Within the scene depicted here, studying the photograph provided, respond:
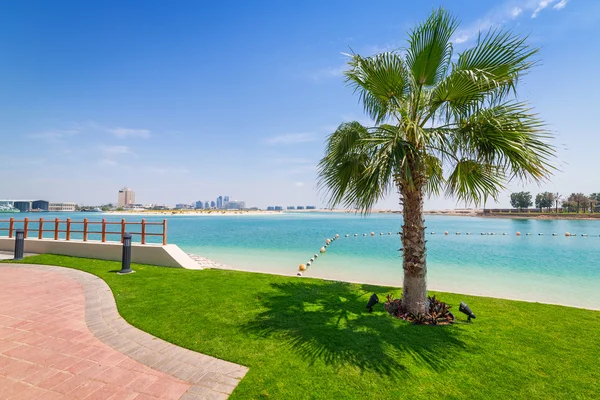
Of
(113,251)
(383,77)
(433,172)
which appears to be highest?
(383,77)

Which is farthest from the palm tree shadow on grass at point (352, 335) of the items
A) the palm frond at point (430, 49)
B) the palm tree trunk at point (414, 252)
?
the palm frond at point (430, 49)

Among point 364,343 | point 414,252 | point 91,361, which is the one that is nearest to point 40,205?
point 91,361

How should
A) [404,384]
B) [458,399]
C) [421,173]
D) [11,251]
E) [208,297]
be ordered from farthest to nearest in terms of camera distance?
[11,251] → [208,297] → [421,173] → [404,384] → [458,399]

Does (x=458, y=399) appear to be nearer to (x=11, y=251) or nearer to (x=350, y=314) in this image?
(x=350, y=314)

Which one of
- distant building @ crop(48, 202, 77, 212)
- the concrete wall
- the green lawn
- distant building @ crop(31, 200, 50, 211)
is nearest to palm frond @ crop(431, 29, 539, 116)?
the green lawn

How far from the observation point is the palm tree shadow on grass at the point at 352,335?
385 cm

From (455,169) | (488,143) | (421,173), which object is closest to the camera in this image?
(488,143)

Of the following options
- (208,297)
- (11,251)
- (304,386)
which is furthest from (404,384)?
(11,251)

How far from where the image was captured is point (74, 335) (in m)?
4.52

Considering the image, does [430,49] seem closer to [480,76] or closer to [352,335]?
[480,76]

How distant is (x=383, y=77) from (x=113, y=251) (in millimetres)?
12317

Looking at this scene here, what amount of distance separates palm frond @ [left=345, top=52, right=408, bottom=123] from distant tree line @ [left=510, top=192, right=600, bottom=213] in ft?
332

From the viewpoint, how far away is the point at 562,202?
93250 mm

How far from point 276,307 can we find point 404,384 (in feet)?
10.8
